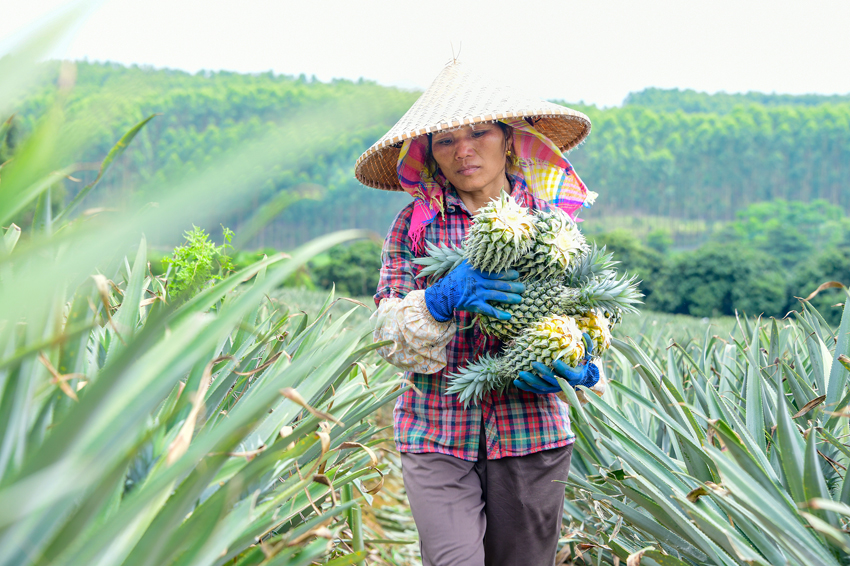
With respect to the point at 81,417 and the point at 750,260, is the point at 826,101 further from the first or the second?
the point at 81,417

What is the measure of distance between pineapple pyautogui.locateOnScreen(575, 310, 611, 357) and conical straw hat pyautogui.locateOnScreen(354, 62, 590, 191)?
67cm

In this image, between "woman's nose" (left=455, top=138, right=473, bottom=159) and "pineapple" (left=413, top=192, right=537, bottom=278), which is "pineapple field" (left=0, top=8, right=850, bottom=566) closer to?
"pineapple" (left=413, top=192, right=537, bottom=278)

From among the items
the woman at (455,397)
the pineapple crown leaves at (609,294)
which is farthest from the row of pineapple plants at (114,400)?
the pineapple crown leaves at (609,294)

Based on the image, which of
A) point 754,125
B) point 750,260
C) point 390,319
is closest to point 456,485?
point 390,319

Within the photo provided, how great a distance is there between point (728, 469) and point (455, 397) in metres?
1.00

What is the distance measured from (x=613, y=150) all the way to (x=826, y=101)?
3946cm

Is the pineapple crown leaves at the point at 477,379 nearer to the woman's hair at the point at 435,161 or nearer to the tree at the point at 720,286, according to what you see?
the woman's hair at the point at 435,161

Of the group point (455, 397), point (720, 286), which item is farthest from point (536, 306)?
point (720, 286)

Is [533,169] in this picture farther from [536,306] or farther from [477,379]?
[477,379]

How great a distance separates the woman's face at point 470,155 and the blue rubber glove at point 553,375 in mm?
632

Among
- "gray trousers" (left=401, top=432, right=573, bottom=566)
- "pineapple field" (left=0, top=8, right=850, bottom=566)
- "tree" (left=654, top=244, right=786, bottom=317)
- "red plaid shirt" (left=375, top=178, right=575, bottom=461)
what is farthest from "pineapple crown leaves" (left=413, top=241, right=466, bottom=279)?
"tree" (left=654, top=244, right=786, bottom=317)

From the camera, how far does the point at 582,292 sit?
167 cm

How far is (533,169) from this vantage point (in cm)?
219

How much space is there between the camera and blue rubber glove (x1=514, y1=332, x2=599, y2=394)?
5.30 feet
